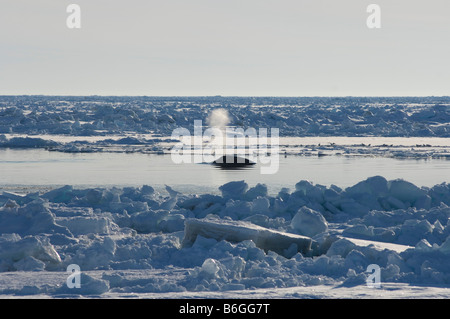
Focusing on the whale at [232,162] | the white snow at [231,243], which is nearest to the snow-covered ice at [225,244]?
the white snow at [231,243]

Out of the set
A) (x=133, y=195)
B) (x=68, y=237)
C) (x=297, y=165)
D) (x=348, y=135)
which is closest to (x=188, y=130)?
(x=348, y=135)

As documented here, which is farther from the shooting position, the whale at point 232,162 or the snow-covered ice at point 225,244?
the whale at point 232,162

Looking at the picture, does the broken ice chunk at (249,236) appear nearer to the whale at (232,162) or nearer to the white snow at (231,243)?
the white snow at (231,243)

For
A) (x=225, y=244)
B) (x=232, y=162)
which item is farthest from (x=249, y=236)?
(x=232, y=162)

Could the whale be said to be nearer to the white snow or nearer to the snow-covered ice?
the white snow

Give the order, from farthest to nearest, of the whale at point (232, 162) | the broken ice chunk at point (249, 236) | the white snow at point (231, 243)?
1. the whale at point (232, 162)
2. the broken ice chunk at point (249, 236)
3. the white snow at point (231, 243)

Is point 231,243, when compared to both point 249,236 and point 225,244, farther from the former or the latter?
point 225,244

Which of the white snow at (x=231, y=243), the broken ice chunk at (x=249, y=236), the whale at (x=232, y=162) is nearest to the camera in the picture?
the white snow at (x=231, y=243)

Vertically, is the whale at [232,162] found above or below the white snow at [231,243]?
above

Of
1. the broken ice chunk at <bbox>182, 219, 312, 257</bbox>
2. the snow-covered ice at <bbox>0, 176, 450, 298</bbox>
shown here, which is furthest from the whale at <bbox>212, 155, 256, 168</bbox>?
the broken ice chunk at <bbox>182, 219, 312, 257</bbox>
